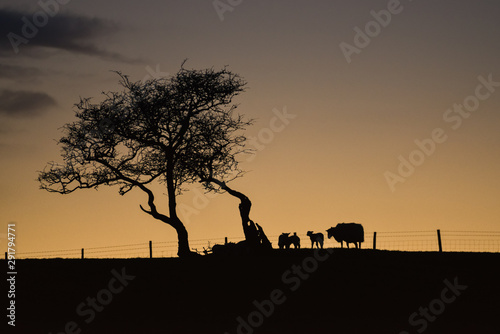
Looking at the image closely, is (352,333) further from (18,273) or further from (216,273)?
(18,273)

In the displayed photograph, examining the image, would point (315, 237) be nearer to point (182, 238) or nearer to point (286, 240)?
point (286, 240)

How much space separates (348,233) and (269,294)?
1820 cm

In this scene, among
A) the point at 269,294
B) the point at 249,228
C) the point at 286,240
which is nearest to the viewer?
the point at 269,294

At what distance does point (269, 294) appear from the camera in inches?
1046

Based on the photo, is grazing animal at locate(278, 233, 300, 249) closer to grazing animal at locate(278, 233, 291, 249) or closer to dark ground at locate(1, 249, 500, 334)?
grazing animal at locate(278, 233, 291, 249)

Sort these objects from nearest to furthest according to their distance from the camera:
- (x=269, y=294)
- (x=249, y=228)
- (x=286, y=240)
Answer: (x=269, y=294), (x=249, y=228), (x=286, y=240)

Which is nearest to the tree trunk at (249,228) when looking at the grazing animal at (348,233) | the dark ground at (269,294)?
the dark ground at (269,294)

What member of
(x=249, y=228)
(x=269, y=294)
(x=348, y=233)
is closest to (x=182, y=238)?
(x=249, y=228)

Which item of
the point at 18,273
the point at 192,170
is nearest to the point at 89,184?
the point at 192,170

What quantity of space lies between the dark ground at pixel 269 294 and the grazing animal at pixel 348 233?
7541 mm

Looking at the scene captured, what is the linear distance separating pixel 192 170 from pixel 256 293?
14.1m

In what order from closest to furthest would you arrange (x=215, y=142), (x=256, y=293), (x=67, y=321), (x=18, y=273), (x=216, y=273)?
1. (x=67, y=321)
2. (x=256, y=293)
3. (x=216, y=273)
4. (x=18, y=273)
5. (x=215, y=142)

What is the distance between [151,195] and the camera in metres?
40.1

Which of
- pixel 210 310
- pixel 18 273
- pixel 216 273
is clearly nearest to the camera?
pixel 210 310
